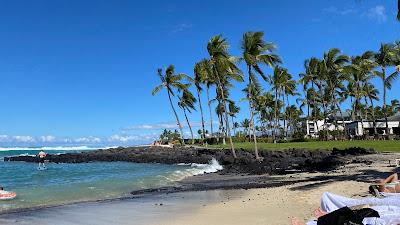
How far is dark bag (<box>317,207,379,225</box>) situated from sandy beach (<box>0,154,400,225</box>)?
349 cm

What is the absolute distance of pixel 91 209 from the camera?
13.2 m

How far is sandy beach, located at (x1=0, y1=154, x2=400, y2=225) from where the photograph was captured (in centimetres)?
1026

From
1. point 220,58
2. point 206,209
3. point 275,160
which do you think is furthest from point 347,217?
point 220,58

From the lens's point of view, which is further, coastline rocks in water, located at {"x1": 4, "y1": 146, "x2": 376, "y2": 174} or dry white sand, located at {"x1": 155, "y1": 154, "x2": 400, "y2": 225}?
coastline rocks in water, located at {"x1": 4, "y1": 146, "x2": 376, "y2": 174}

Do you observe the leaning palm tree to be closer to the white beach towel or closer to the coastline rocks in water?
the coastline rocks in water

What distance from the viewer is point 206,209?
12023 millimetres

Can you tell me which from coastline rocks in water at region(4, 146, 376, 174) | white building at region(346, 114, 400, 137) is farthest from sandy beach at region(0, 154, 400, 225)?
white building at region(346, 114, 400, 137)

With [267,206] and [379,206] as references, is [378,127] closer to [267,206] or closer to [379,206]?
[267,206]

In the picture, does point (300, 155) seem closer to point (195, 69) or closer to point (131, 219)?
point (131, 219)

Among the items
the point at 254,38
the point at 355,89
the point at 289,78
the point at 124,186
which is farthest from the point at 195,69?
the point at 124,186

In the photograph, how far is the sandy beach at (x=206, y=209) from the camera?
10.3m

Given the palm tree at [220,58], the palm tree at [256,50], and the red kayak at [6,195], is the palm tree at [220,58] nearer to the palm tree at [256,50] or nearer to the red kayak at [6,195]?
the palm tree at [256,50]

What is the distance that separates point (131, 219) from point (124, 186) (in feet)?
32.8

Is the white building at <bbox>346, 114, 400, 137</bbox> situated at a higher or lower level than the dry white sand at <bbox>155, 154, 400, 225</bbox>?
higher
